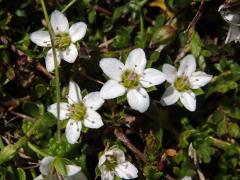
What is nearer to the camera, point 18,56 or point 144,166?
point 144,166

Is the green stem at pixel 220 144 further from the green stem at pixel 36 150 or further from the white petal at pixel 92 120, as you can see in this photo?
the green stem at pixel 36 150

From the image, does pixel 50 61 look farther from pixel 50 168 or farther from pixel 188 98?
pixel 188 98

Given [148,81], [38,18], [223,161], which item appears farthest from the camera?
[38,18]

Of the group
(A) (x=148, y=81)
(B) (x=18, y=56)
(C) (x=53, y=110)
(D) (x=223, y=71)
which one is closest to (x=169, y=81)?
(A) (x=148, y=81)

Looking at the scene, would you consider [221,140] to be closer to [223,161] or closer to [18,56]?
[223,161]

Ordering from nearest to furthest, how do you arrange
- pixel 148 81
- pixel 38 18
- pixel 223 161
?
pixel 148 81, pixel 223 161, pixel 38 18

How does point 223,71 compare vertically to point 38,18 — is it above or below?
below

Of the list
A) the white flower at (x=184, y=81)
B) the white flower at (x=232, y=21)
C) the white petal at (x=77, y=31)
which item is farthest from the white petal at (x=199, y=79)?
the white petal at (x=77, y=31)
